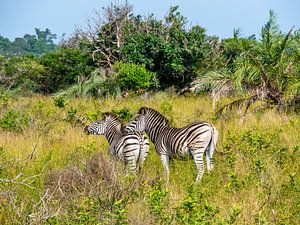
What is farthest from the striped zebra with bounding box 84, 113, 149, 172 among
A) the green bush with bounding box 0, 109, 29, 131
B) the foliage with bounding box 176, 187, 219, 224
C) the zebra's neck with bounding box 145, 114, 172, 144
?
the green bush with bounding box 0, 109, 29, 131

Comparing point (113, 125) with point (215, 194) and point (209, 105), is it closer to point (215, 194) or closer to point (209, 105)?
point (215, 194)

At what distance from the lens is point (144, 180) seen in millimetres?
6969

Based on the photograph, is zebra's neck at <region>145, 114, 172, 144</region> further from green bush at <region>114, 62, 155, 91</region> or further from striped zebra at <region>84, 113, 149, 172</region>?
green bush at <region>114, 62, 155, 91</region>

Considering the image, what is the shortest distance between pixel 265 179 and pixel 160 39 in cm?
1376

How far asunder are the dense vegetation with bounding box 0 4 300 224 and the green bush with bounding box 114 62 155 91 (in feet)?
0.13

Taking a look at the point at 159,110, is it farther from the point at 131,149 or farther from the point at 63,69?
the point at 63,69

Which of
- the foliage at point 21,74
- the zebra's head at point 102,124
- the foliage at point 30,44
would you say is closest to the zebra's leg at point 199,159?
the zebra's head at point 102,124

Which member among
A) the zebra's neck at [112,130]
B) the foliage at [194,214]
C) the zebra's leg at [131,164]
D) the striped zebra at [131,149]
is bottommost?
the foliage at [194,214]

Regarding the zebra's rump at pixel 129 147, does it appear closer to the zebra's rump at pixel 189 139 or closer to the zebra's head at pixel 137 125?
the zebra's rump at pixel 189 139

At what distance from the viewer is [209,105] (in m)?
15.5

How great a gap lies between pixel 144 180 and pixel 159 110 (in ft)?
26.0

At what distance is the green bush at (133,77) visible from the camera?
727 inches

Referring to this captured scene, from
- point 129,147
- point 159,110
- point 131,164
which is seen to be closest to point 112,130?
point 129,147

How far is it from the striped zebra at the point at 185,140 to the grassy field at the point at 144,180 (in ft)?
0.69
